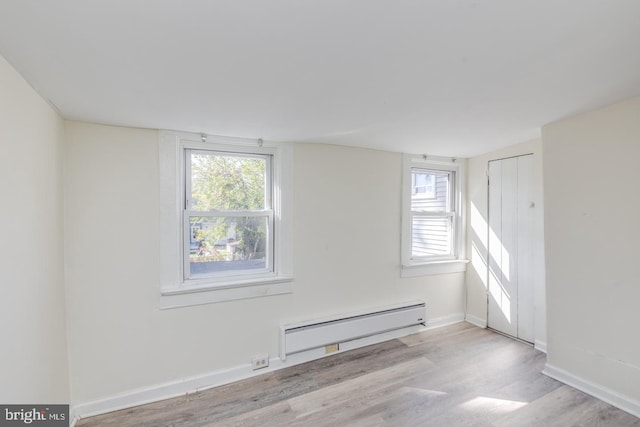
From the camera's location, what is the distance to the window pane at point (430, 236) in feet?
11.0

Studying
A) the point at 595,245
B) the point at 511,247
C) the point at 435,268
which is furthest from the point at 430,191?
the point at 595,245

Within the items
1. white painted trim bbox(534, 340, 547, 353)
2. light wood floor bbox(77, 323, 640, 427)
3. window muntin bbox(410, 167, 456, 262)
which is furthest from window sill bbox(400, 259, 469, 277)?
white painted trim bbox(534, 340, 547, 353)

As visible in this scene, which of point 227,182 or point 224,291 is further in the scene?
point 227,182

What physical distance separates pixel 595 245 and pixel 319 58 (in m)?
2.38

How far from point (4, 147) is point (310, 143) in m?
1.97

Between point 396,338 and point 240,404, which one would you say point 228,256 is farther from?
point 396,338

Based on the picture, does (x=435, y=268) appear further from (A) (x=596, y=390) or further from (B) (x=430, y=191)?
(A) (x=596, y=390)

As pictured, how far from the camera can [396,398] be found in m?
2.08

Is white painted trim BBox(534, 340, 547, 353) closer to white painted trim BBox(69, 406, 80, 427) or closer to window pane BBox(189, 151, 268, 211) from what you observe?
window pane BBox(189, 151, 268, 211)

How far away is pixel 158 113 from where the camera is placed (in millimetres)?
1825

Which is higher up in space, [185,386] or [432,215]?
[432,215]

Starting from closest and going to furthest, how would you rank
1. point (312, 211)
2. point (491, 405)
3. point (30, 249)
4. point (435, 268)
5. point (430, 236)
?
point (30, 249), point (491, 405), point (312, 211), point (435, 268), point (430, 236)

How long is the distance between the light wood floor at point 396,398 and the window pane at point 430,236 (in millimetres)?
1154

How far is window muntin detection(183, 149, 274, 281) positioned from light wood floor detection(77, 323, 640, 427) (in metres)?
0.95
